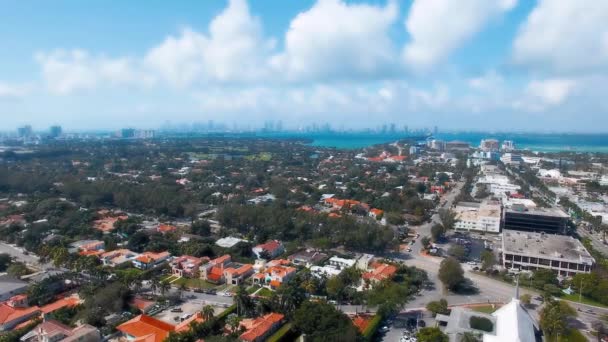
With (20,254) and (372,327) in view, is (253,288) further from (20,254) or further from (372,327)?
(20,254)

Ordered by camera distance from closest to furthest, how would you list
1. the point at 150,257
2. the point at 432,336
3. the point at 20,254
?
the point at 432,336 → the point at 150,257 → the point at 20,254

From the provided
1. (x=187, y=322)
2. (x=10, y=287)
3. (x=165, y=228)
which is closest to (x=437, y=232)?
(x=187, y=322)

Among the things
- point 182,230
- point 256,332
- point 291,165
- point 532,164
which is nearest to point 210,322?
point 256,332

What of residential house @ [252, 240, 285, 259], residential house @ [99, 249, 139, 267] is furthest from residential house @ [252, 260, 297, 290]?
residential house @ [99, 249, 139, 267]

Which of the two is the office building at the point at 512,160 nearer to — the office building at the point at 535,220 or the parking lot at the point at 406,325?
the office building at the point at 535,220

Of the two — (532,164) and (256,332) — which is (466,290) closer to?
(256,332)

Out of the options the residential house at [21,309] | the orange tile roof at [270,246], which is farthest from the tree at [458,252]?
the residential house at [21,309]

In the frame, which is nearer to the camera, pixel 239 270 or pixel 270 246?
pixel 239 270
